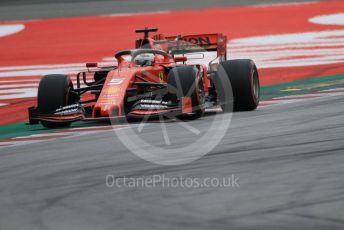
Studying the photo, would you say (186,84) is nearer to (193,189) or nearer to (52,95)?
(52,95)

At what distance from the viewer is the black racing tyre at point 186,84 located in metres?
12.6

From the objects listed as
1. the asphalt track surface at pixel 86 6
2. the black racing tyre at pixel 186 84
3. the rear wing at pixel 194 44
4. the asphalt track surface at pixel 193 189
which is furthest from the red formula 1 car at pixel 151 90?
the asphalt track surface at pixel 86 6

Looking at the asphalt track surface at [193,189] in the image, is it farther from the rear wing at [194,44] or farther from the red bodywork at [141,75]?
the rear wing at [194,44]

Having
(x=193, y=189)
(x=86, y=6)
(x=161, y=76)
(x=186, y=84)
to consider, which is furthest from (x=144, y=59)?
(x=86, y=6)

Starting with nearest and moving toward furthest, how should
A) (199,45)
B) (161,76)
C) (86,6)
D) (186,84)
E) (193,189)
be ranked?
(193,189) < (186,84) < (161,76) < (199,45) < (86,6)

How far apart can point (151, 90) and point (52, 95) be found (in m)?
1.43

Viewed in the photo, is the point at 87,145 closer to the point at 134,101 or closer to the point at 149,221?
the point at 134,101

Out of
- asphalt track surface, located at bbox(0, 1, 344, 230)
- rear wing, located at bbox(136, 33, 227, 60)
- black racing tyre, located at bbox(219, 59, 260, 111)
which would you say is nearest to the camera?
asphalt track surface, located at bbox(0, 1, 344, 230)

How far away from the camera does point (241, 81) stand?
44.7 feet

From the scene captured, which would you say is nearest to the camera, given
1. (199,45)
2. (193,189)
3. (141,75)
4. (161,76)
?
(193,189)

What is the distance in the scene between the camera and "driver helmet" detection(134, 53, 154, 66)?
13836 mm

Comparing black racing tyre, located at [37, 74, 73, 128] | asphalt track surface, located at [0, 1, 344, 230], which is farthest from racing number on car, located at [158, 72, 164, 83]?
asphalt track surface, located at [0, 1, 344, 230]

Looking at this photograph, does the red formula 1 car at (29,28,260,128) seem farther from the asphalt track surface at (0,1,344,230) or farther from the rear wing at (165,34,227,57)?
the asphalt track surface at (0,1,344,230)

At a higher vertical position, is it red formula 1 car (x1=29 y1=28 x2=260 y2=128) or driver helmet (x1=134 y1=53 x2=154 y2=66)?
driver helmet (x1=134 y1=53 x2=154 y2=66)
